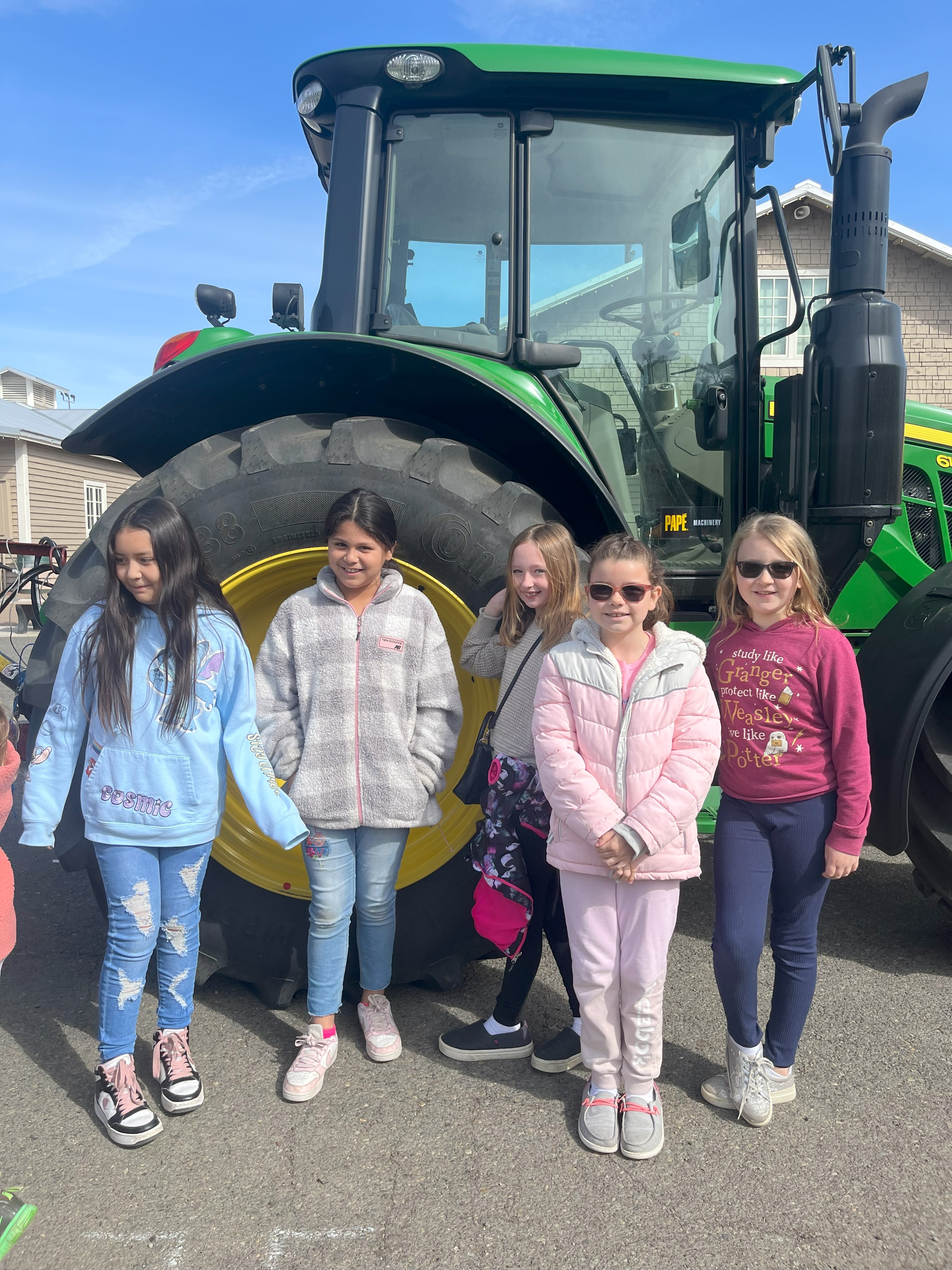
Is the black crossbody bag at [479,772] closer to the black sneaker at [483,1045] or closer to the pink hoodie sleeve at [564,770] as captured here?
the pink hoodie sleeve at [564,770]

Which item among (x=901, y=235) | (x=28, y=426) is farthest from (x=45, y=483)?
(x=901, y=235)

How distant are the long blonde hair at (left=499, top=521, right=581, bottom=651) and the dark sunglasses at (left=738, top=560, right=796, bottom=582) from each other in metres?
0.42

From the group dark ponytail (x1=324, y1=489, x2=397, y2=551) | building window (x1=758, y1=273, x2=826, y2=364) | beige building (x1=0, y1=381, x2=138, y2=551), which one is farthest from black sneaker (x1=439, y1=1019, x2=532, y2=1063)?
beige building (x1=0, y1=381, x2=138, y2=551)

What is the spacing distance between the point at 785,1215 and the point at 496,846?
3.13 feet

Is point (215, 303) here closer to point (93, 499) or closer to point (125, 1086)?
point (125, 1086)

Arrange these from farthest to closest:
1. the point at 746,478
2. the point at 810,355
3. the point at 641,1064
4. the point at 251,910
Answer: the point at 746,478
the point at 810,355
the point at 251,910
the point at 641,1064

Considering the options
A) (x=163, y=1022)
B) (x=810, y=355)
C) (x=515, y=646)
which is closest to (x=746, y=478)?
(x=810, y=355)

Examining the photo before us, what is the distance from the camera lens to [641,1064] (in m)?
2.00

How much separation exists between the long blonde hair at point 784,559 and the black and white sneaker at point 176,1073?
1.70m

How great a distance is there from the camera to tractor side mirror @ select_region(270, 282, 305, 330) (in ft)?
11.5

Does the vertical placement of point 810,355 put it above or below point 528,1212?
above

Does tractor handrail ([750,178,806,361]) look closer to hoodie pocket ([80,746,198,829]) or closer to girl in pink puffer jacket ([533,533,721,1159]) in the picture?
girl in pink puffer jacket ([533,533,721,1159])

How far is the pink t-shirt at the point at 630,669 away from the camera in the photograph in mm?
2010

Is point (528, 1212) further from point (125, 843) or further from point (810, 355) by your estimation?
point (810, 355)
